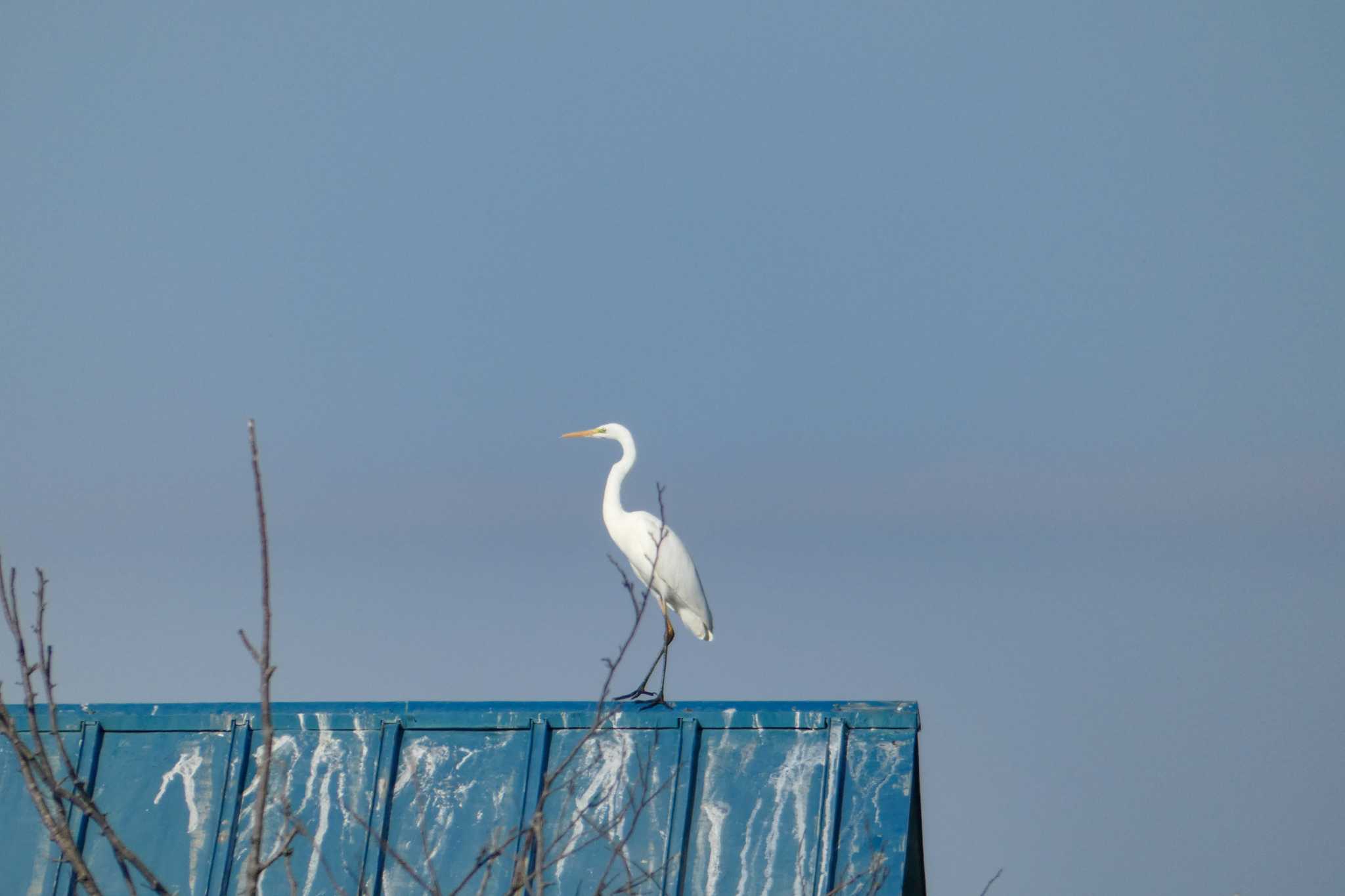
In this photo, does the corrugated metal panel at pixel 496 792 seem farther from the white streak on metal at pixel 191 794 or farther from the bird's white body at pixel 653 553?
the bird's white body at pixel 653 553

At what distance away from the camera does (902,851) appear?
7.21 meters

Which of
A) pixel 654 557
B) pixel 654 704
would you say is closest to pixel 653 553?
pixel 654 557

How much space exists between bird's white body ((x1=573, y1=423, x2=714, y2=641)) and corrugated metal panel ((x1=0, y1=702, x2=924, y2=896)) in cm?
233

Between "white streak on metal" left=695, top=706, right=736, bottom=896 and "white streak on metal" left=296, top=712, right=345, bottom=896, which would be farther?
"white streak on metal" left=296, top=712, right=345, bottom=896

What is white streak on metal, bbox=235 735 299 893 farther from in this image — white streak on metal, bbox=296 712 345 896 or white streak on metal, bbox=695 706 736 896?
white streak on metal, bbox=695 706 736 896

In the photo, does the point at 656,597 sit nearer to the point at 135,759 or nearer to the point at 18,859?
the point at 135,759

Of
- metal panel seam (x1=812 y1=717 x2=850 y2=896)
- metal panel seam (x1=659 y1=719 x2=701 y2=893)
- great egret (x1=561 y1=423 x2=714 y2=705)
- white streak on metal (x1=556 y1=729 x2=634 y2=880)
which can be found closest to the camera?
metal panel seam (x1=812 y1=717 x2=850 y2=896)

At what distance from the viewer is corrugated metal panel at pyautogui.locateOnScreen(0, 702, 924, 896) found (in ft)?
24.6

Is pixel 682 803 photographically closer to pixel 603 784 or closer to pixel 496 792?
pixel 603 784

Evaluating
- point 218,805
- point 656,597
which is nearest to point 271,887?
point 218,805

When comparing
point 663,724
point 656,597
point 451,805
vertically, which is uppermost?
point 656,597

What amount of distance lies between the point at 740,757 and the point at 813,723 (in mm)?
421

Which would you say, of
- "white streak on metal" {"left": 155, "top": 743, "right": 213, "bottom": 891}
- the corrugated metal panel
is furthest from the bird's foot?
"white streak on metal" {"left": 155, "top": 743, "right": 213, "bottom": 891}

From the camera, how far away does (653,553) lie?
10.6 m
